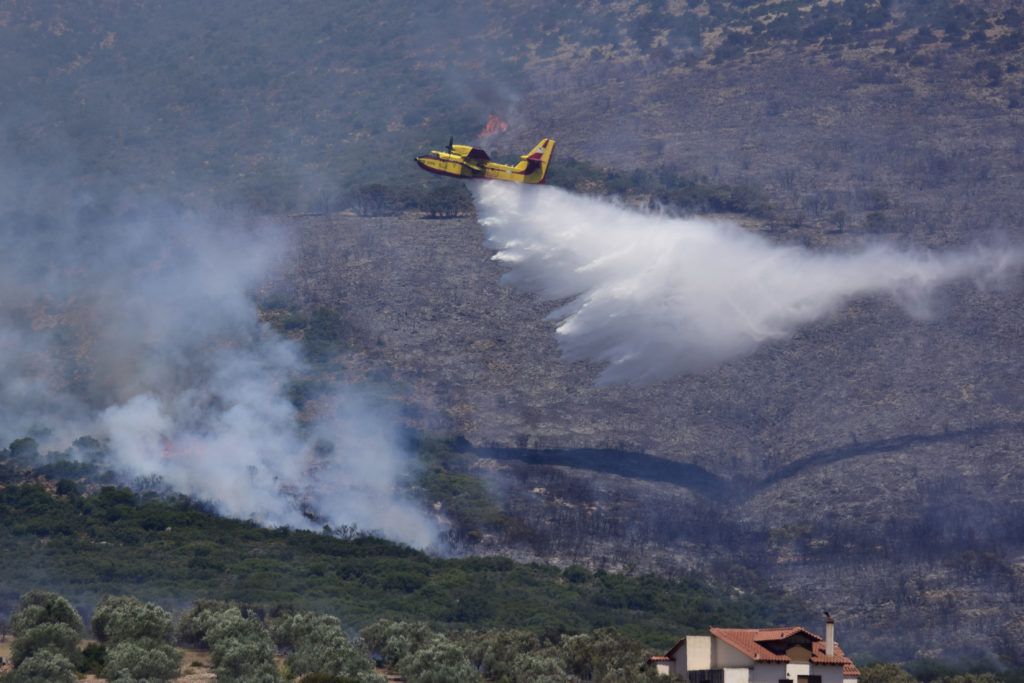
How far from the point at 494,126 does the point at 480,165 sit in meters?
62.4

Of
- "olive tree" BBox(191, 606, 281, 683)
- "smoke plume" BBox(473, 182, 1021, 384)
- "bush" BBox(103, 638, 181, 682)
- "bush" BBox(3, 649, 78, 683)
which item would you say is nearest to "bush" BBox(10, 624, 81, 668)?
"bush" BBox(103, 638, 181, 682)

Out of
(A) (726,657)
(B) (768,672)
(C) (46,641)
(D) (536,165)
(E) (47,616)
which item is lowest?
(B) (768,672)

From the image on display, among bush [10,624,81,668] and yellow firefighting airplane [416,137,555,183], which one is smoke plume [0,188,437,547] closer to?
yellow firefighting airplane [416,137,555,183]

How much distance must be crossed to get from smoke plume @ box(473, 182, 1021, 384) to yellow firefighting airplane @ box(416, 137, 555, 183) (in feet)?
13.9

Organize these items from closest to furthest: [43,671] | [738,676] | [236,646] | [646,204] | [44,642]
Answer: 1. [738,676]
2. [43,671]
3. [44,642]
4. [236,646]
5. [646,204]

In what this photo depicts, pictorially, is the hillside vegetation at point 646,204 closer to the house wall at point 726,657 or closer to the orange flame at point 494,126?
the orange flame at point 494,126

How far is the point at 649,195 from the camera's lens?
485 feet

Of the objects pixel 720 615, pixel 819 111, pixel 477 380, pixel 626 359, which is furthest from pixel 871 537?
A: pixel 819 111

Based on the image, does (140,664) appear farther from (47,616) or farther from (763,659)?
(763,659)

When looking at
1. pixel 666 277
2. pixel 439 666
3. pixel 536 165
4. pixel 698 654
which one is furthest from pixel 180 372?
pixel 698 654

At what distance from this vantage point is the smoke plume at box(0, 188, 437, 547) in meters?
104

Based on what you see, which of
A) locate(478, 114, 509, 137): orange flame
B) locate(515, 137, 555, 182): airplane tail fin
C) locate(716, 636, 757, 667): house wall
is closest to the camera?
locate(716, 636, 757, 667): house wall

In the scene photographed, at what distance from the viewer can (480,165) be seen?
99438 mm

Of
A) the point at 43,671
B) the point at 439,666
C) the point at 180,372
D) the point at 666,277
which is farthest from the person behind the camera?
the point at 180,372
